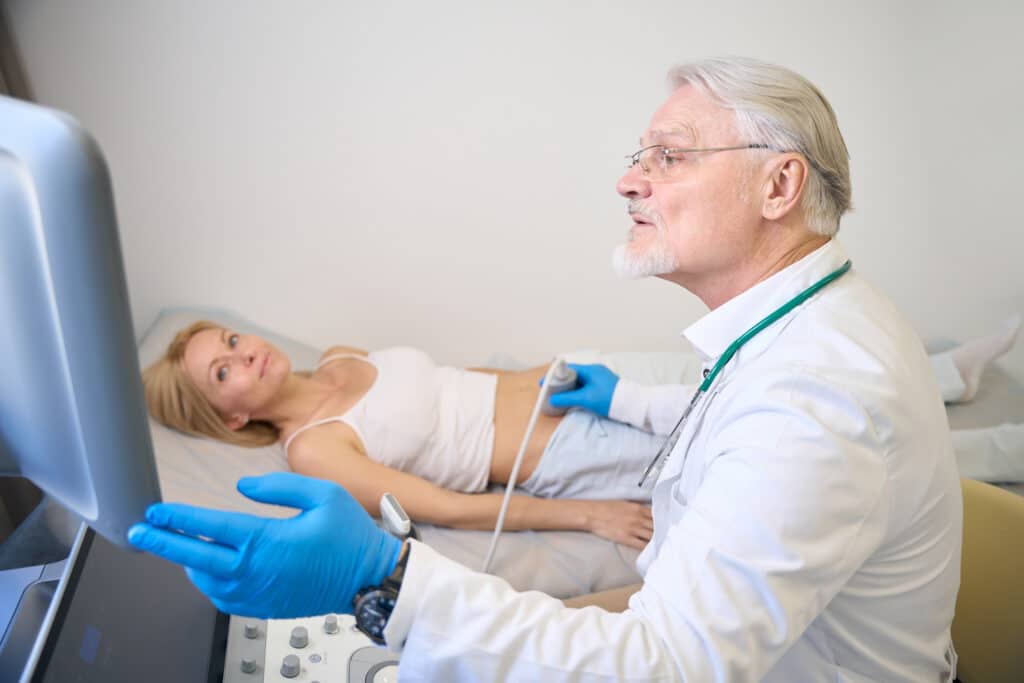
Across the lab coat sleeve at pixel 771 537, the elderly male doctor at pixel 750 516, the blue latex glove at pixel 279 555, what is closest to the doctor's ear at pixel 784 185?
the elderly male doctor at pixel 750 516

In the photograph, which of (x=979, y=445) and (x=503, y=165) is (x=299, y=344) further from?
(x=979, y=445)

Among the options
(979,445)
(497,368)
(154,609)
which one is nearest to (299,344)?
(497,368)

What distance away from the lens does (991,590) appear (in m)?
1.21

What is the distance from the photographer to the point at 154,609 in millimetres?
937

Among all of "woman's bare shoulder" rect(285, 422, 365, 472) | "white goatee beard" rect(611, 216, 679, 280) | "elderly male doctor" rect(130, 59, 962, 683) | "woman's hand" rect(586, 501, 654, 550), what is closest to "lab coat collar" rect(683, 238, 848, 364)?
"elderly male doctor" rect(130, 59, 962, 683)

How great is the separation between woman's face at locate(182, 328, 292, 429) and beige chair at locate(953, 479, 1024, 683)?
1.50 m

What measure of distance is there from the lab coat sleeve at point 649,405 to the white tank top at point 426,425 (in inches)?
12.8

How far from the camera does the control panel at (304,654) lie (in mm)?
949

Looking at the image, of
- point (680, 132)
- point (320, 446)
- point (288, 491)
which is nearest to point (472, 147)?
point (320, 446)

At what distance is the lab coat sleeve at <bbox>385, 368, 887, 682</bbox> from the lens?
77 cm

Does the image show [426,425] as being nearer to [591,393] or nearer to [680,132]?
[591,393]

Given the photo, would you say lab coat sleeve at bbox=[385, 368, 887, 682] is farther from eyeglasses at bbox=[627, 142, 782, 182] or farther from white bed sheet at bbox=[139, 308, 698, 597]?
white bed sheet at bbox=[139, 308, 698, 597]

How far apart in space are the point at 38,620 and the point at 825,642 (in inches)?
38.0

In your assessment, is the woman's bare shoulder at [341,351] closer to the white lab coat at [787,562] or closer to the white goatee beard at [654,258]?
the white goatee beard at [654,258]
